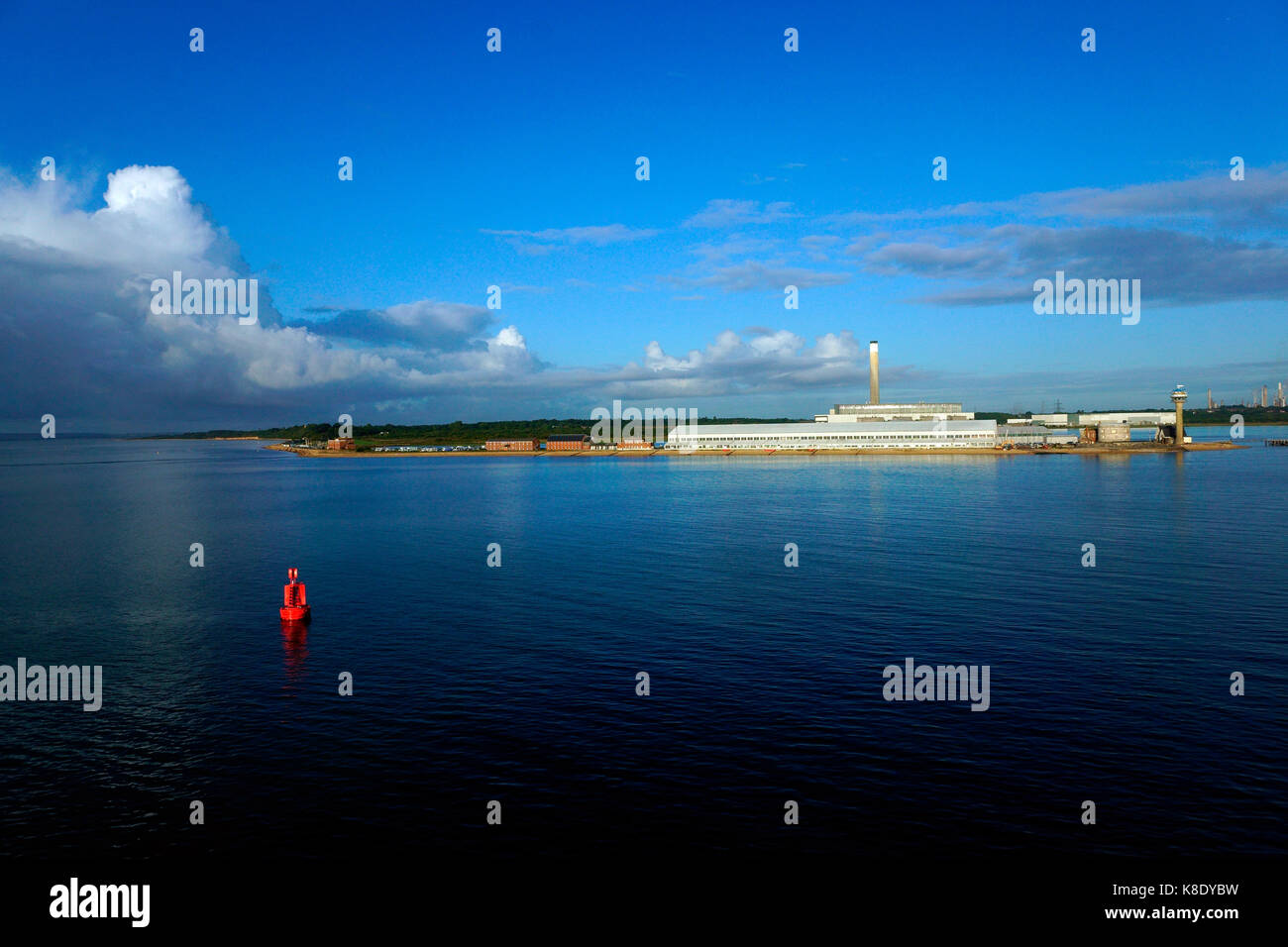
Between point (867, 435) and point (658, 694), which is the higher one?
point (867, 435)

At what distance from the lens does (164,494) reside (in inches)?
4311

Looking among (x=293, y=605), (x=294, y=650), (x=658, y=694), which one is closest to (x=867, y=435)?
(x=293, y=605)

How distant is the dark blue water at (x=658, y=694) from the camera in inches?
699

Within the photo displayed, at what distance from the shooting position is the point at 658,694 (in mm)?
25906

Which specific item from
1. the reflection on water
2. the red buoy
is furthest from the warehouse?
the reflection on water

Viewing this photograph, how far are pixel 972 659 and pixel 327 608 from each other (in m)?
30.1

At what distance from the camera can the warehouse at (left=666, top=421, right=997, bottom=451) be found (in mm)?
180875

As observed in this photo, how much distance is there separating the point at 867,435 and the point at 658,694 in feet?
553

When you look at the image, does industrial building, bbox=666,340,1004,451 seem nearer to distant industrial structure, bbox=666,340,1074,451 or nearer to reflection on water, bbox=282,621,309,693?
distant industrial structure, bbox=666,340,1074,451

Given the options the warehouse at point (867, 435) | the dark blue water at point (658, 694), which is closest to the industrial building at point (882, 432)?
the warehouse at point (867, 435)

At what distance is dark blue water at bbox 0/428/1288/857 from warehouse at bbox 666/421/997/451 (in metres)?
119

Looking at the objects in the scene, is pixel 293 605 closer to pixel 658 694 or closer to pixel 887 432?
pixel 658 694

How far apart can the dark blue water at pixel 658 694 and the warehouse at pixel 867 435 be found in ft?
392
